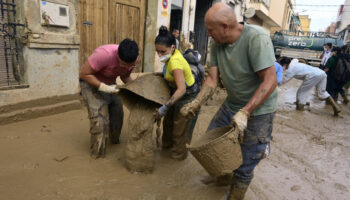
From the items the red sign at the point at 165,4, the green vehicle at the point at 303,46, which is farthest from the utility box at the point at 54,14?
the green vehicle at the point at 303,46

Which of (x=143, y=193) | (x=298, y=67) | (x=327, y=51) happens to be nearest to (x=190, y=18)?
(x=298, y=67)

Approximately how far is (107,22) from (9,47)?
196 centimetres

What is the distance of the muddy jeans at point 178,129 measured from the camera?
275 centimetres

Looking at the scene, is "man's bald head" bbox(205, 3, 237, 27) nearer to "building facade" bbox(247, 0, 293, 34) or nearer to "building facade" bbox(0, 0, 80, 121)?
"building facade" bbox(0, 0, 80, 121)

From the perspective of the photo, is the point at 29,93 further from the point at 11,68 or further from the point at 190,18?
the point at 190,18

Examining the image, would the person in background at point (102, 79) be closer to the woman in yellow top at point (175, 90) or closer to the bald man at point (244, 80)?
the woman in yellow top at point (175, 90)

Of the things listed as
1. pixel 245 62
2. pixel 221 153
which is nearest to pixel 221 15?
pixel 245 62

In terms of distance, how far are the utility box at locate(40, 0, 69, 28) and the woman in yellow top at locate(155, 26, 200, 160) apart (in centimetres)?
201

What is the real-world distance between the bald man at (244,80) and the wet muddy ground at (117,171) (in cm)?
65

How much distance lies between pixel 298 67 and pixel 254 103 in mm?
4970

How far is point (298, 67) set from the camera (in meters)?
5.93

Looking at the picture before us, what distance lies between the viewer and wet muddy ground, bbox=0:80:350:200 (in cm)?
223

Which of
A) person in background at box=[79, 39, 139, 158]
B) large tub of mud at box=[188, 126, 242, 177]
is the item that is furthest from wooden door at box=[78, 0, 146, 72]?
large tub of mud at box=[188, 126, 242, 177]

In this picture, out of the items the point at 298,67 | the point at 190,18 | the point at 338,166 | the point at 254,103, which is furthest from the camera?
the point at 190,18
